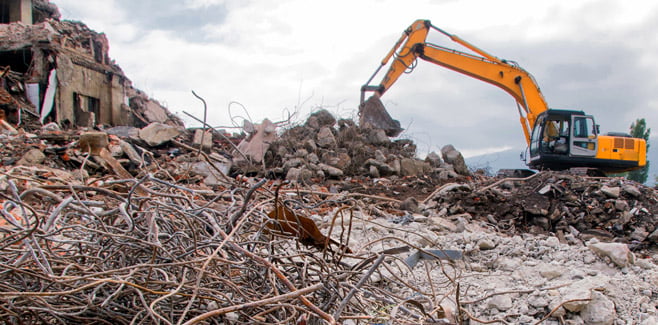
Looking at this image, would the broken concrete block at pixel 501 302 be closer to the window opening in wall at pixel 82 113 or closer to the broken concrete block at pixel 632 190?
the broken concrete block at pixel 632 190

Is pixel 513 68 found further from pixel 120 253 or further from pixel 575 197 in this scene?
pixel 120 253

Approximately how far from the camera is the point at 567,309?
1972 millimetres

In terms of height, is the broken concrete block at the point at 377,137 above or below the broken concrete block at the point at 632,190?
above

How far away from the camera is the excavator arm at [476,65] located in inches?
376

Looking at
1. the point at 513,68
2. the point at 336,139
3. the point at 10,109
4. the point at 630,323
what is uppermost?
the point at 513,68

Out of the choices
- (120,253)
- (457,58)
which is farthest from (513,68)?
(120,253)

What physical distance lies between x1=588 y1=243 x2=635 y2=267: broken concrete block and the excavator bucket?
7792 mm

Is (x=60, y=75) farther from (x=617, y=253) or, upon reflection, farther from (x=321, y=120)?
(x=617, y=253)

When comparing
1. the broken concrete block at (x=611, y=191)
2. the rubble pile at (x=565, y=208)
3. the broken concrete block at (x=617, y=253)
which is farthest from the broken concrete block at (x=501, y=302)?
the broken concrete block at (x=611, y=191)

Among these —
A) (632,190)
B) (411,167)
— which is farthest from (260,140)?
(632,190)

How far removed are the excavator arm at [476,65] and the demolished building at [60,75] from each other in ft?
30.5

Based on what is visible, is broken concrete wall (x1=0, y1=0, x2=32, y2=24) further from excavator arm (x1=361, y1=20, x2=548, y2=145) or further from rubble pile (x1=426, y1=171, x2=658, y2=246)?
rubble pile (x1=426, y1=171, x2=658, y2=246)

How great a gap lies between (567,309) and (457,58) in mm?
8681

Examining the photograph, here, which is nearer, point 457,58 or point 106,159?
point 106,159
